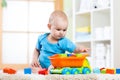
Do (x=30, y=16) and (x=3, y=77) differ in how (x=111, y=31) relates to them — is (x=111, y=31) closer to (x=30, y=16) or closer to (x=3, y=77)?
(x=30, y=16)

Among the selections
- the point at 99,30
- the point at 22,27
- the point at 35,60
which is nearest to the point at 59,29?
the point at 35,60

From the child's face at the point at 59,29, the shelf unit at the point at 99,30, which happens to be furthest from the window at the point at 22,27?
the child's face at the point at 59,29

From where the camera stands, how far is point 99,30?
11.7ft

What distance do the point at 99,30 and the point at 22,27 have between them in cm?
130

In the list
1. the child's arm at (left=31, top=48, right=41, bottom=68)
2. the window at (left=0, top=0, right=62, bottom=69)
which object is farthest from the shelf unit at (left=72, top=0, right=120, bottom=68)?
the child's arm at (left=31, top=48, right=41, bottom=68)

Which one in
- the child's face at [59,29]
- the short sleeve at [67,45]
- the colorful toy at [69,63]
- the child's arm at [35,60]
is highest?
the child's face at [59,29]

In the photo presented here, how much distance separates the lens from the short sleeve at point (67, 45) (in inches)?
75.3

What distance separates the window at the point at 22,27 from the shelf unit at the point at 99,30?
49 cm

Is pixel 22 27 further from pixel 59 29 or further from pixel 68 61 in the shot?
pixel 68 61

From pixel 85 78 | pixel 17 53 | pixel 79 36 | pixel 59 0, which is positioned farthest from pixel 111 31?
pixel 85 78

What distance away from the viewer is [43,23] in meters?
4.42

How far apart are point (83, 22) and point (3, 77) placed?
110 inches

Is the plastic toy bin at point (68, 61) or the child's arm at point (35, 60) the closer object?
the plastic toy bin at point (68, 61)

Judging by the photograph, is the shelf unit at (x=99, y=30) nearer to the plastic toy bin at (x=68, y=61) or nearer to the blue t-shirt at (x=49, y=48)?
the blue t-shirt at (x=49, y=48)
